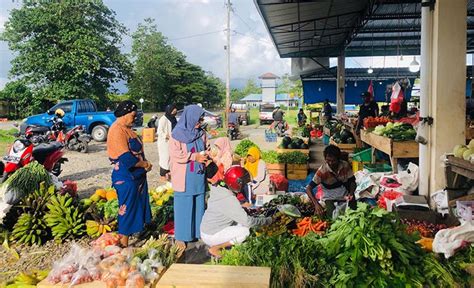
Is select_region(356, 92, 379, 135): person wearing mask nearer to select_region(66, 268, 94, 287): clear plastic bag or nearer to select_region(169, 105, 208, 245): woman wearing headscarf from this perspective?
select_region(169, 105, 208, 245): woman wearing headscarf

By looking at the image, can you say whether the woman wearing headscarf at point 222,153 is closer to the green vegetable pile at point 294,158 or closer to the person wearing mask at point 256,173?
the person wearing mask at point 256,173

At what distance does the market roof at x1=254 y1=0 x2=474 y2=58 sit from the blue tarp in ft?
6.86

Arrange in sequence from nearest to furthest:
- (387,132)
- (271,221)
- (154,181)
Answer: (271,221)
(387,132)
(154,181)

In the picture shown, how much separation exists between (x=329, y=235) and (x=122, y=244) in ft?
7.97

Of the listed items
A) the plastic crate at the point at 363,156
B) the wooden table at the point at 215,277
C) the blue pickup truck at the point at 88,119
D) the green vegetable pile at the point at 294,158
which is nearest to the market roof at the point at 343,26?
the green vegetable pile at the point at 294,158

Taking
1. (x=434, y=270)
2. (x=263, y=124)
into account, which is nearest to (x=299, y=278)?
(x=434, y=270)

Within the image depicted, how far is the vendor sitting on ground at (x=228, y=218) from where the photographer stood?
3672mm

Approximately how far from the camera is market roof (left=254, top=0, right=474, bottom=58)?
9383 millimetres

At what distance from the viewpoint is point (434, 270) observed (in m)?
2.70

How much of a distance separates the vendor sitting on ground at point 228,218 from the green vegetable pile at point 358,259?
27.8 inches

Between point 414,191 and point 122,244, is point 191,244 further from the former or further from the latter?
point 414,191

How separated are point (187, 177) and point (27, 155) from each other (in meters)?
3.43

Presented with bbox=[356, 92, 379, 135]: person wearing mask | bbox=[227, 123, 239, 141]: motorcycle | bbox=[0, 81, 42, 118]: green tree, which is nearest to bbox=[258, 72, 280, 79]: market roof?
bbox=[0, 81, 42, 118]: green tree

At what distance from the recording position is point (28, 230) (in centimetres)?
481
